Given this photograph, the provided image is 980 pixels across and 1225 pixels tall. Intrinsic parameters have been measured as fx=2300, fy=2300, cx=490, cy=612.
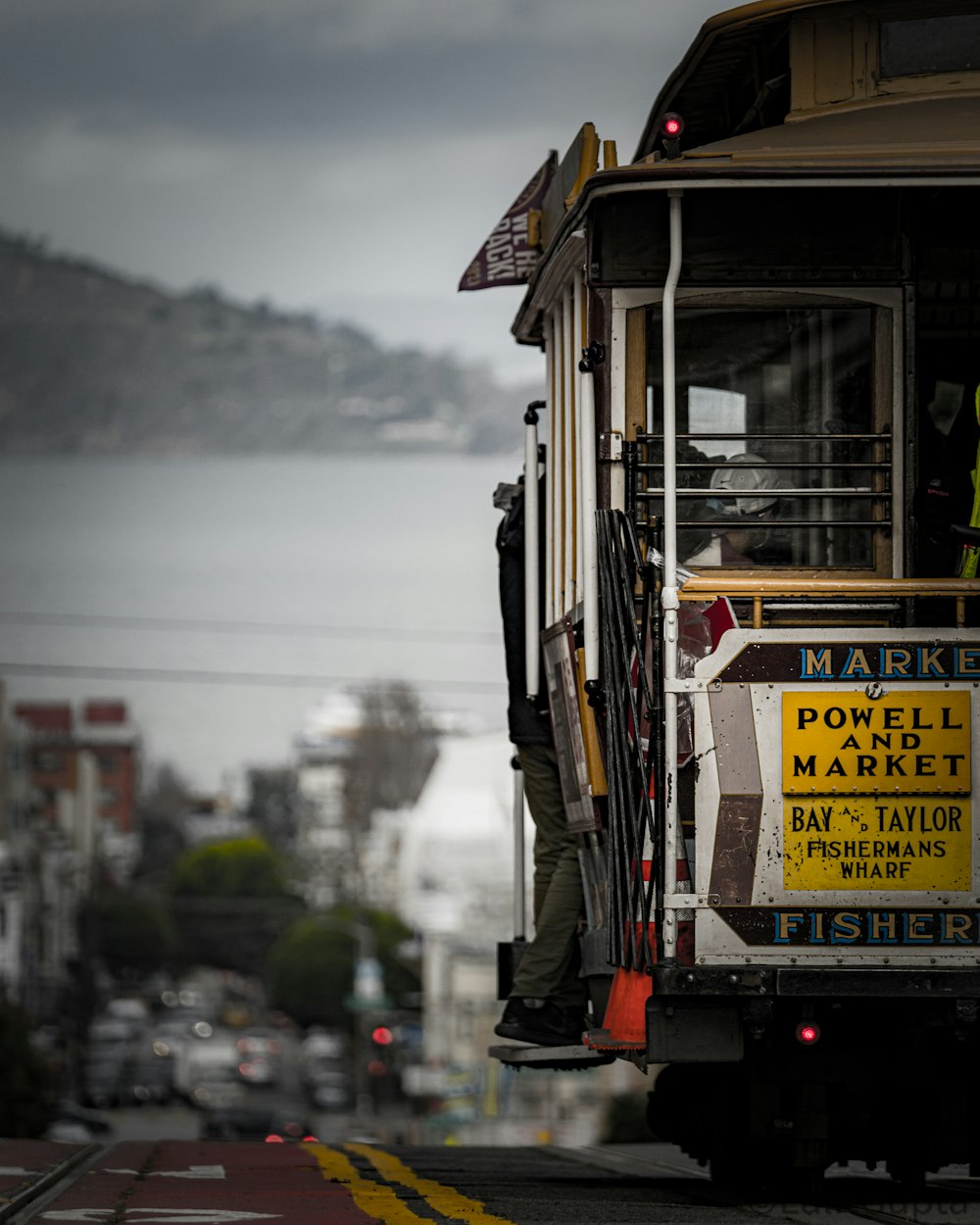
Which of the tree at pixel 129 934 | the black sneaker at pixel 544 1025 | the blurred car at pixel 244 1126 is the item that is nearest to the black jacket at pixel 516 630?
the black sneaker at pixel 544 1025

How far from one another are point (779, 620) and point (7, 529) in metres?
87.0

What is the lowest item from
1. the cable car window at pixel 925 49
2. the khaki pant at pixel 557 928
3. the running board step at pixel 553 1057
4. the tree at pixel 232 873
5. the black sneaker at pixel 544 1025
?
the tree at pixel 232 873

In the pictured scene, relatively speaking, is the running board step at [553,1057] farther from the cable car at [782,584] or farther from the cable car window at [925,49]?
the cable car window at [925,49]

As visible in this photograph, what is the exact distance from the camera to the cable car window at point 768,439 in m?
9.48

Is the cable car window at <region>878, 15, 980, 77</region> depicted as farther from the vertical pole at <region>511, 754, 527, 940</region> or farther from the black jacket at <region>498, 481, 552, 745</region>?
the vertical pole at <region>511, 754, 527, 940</region>

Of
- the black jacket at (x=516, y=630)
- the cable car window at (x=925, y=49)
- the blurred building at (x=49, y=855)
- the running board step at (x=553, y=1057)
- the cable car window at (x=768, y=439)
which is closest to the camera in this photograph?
the cable car window at (x=768, y=439)

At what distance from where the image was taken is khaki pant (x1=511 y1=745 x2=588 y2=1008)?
10344mm

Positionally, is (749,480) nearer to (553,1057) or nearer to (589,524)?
(589,524)

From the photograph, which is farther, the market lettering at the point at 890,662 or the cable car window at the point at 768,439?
the cable car window at the point at 768,439

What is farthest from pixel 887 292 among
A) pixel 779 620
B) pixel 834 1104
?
pixel 834 1104

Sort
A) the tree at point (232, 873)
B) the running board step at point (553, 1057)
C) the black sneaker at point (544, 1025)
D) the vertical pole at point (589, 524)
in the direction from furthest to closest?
the tree at point (232, 873), the black sneaker at point (544, 1025), the running board step at point (553, 1057), the vertical pole at point (589, 524)

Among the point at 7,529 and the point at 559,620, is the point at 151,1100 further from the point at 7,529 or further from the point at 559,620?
the point at 559,620

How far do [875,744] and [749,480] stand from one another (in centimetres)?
140

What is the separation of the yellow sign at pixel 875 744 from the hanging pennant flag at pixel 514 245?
3.79 m
